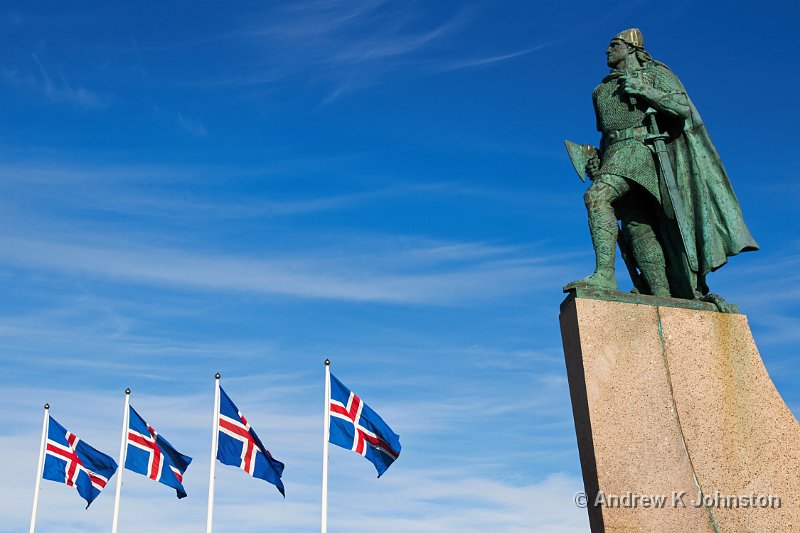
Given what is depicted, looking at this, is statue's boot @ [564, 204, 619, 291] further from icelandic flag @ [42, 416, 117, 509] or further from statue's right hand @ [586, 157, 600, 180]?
icelandic flag @ [42, 416, 117, 509]

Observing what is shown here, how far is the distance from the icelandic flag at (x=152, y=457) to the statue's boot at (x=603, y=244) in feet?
48.9

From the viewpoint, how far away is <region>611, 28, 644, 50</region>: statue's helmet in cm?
1134

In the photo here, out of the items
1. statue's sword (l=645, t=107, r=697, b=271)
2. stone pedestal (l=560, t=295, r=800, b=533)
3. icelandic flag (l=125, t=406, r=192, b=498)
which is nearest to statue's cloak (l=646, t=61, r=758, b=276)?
statue's sword (l=645, t=107, r=697, b=271)

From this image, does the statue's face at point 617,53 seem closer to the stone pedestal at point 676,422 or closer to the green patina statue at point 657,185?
the green patina statue at point 657,185

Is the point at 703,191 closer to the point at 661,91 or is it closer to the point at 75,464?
the point at 661,91

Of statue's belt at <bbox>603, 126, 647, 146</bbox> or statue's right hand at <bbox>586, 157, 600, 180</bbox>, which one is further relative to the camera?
statue's right hand at <bbox>586, 157, 600, 180</bbox>

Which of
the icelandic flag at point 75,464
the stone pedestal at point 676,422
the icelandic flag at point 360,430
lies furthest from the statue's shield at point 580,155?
the icelandic flag at point 75,464

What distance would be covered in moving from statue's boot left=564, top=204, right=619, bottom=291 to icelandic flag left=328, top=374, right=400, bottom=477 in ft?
34.5

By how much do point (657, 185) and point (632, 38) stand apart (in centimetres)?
187

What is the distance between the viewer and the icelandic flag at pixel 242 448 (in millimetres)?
21172

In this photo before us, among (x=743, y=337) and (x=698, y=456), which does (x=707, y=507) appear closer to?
(x=698, y=456)

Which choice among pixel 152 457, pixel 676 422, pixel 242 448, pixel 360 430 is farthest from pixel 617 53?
pixel 152 457

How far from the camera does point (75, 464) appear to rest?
77.5 ft

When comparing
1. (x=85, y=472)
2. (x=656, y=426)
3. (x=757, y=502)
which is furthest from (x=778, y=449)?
(x=85, y=472)
